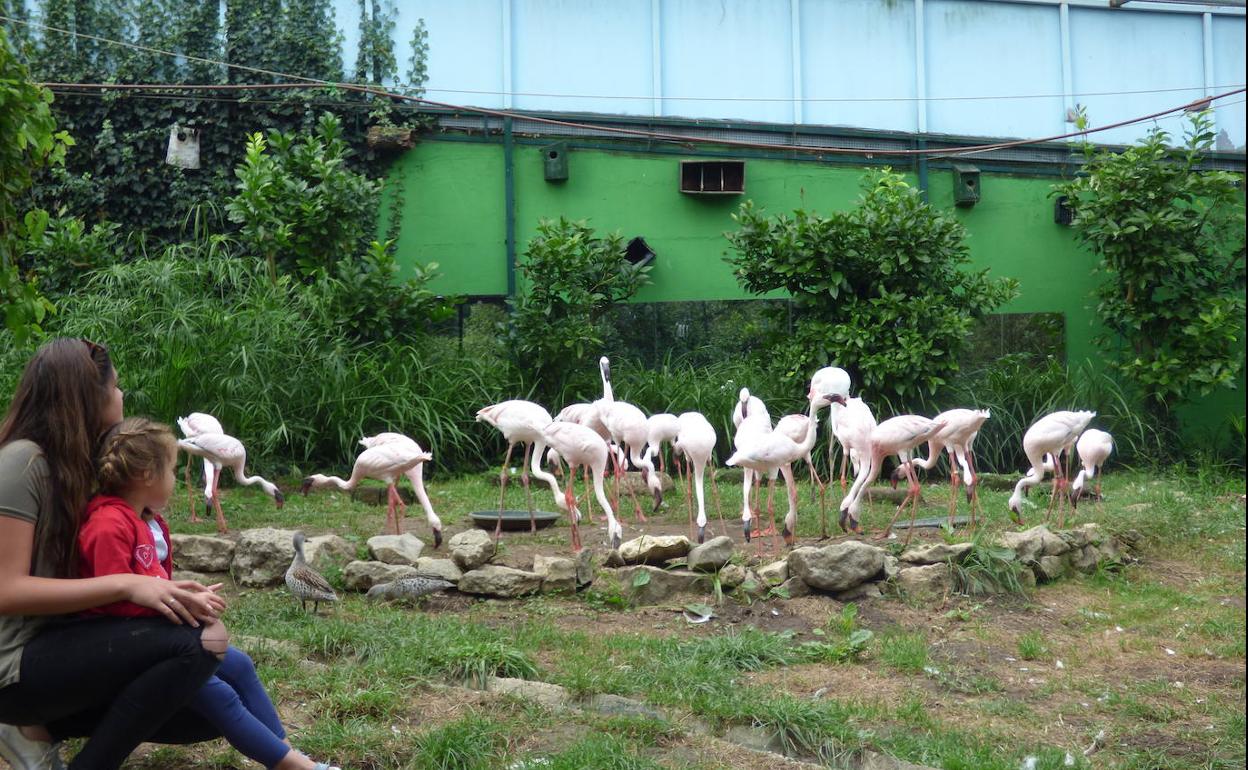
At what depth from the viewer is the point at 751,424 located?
307 inches

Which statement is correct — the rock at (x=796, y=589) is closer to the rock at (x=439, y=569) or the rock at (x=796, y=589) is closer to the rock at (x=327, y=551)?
the rock at (x=439, y=569)

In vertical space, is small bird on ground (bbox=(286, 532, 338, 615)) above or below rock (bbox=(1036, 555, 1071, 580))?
above

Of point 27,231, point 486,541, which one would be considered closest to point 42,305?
point 27,231

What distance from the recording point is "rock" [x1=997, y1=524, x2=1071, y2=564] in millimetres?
6453

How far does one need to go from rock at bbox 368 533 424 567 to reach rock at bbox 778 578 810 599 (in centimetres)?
198

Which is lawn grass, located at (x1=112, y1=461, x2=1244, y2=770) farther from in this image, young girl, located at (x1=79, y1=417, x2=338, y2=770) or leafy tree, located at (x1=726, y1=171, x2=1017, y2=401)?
leafy tree, located at (x1=726, y1=171, x2=1017, y2=401)

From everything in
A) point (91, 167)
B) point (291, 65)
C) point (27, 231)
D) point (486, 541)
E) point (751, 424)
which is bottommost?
point (486, 541)

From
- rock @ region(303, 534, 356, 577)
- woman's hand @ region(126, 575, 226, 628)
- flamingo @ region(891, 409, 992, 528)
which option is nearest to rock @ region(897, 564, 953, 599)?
flamingo @ region(891, 409, 992, 528)

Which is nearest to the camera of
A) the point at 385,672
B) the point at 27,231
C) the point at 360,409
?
the point at 385,672

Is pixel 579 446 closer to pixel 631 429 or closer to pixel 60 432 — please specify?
pixel 631 429

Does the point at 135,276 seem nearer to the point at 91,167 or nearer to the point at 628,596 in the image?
the point at 91,167

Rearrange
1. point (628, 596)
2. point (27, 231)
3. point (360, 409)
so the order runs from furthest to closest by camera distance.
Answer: point (360, 409), point (628, 596), point (27, 231)

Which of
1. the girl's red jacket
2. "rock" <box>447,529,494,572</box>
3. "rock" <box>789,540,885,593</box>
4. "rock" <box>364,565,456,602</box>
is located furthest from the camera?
"rock" <box>447,529,494,572</box>

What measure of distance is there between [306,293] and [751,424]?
503 cm
